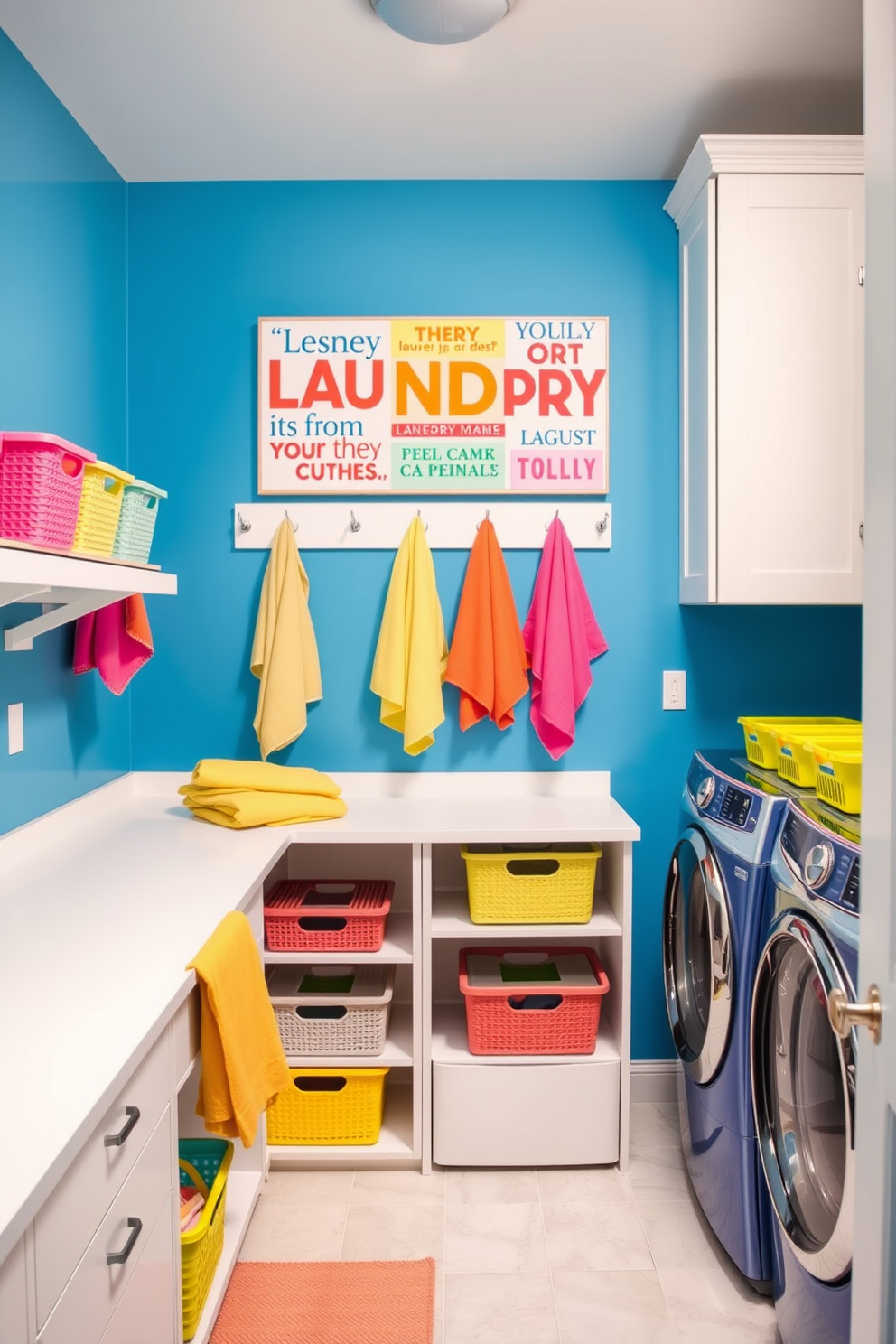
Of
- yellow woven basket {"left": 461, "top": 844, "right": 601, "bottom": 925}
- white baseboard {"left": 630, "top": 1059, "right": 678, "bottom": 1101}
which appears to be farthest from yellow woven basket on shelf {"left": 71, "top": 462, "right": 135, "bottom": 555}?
white baseboard {"left": 630, "top": 1059, "right": 678, "bottom": 1101}

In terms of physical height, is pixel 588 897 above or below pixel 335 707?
below

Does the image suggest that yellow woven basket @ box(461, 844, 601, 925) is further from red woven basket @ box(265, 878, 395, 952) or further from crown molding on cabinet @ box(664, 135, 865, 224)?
crown molding on cabinet @ box(664, 135, 865, 224)

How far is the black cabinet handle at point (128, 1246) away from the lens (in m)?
1.14

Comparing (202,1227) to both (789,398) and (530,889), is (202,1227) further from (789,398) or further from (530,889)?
(789,398)

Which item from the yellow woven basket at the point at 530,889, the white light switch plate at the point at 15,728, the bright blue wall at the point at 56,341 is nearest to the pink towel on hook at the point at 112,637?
the bright blue wall at the point at 56,341

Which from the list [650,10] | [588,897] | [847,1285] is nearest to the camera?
[847,1285]

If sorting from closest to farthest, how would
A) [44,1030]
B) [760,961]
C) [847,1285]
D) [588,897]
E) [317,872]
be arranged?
[44,1030], [847,1285], [760,961], [588,897], [317,872]

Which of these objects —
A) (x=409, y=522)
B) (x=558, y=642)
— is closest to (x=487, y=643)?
(x=558, y=642)

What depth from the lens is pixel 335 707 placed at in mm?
2596

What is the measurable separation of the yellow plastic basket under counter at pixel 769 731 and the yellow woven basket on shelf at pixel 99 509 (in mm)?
1407

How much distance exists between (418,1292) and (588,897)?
90 centimetres

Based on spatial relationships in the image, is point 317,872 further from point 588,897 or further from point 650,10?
point 650,10

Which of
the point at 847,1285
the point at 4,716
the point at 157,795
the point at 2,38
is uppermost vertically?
the point at 2,38

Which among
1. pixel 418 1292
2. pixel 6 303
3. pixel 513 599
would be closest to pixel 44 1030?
pixel 418 1292
